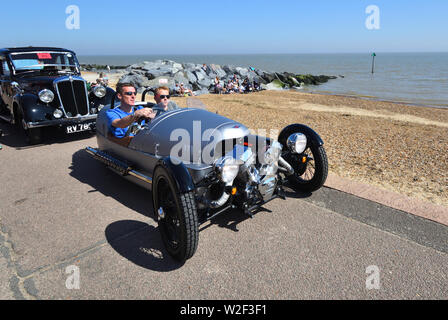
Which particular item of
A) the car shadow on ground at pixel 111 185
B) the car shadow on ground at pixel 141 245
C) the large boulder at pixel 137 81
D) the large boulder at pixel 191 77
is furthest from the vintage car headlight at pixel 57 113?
the large boulder at pixel 191 77

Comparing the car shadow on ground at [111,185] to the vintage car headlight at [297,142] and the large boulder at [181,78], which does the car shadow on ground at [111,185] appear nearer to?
the vintage car headlight at [297,142]

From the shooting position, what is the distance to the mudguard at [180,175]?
2564 mm

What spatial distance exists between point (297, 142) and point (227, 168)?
55.0 inches

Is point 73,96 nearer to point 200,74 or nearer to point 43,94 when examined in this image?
point 43,94

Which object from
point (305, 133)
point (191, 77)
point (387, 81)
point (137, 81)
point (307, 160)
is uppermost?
point (387, 81)

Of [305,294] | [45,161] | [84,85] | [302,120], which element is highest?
[84,85]

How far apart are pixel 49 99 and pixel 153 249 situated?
217 inches

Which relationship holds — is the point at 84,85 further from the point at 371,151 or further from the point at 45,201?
the point at 371,151

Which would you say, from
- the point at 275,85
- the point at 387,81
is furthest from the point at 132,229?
the point at 387,81

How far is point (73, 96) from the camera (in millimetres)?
7121

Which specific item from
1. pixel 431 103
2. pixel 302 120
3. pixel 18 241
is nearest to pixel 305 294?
pixel 18 241

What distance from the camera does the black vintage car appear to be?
263 inches

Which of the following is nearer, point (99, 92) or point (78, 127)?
point (78, 127)

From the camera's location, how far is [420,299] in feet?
7.59
